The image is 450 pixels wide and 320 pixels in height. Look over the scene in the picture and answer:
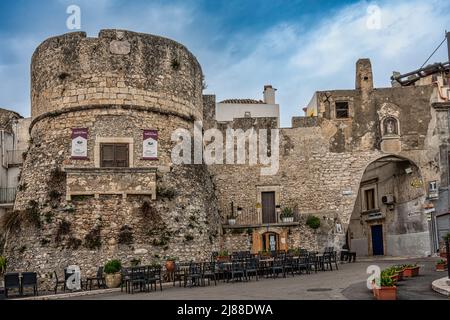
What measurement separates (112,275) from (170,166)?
528cm

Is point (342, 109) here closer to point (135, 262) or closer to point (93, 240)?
point (135, 262)

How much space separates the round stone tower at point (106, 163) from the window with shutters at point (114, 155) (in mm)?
38

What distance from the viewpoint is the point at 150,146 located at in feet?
69.4

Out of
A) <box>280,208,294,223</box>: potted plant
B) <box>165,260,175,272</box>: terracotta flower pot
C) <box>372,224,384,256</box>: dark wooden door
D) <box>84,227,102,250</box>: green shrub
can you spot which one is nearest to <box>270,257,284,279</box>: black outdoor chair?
<box>165,260,175,272</box>: terracotta flower pot

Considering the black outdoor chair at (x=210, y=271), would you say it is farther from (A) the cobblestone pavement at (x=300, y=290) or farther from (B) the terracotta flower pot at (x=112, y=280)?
(B) the terracotta flower pot at (x=112, y=280)

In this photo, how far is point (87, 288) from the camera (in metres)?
17.9

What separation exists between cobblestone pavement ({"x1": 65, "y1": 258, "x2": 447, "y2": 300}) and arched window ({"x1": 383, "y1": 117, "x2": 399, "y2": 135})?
10.7 metres

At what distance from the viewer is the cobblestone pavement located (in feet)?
40.9

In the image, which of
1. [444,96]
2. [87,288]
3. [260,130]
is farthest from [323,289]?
[444,96]

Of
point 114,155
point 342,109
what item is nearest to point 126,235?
point 114,155

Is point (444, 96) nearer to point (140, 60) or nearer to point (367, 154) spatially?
point (367, 154)

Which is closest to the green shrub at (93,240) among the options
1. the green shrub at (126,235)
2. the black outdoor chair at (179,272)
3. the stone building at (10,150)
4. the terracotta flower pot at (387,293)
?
the green shrub at (126,235)

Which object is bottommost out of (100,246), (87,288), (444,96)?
(87,288)

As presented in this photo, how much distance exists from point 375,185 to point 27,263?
848 inches
